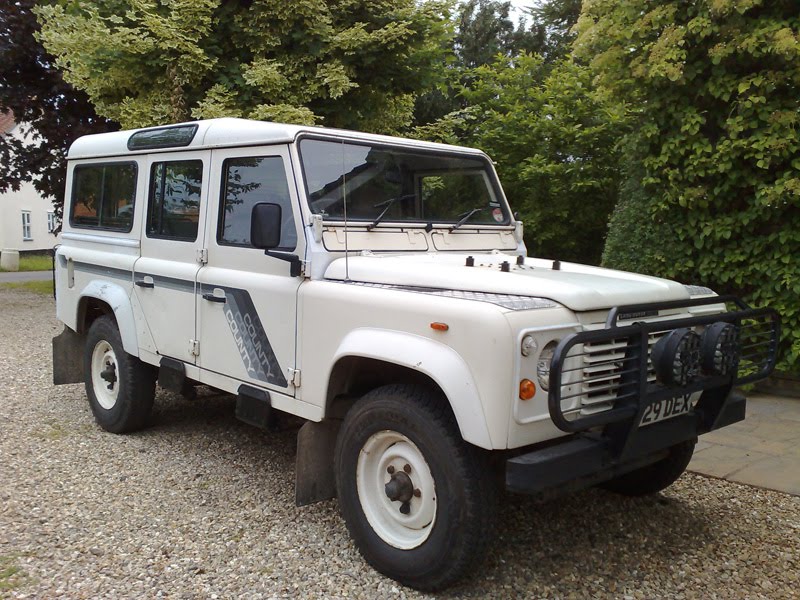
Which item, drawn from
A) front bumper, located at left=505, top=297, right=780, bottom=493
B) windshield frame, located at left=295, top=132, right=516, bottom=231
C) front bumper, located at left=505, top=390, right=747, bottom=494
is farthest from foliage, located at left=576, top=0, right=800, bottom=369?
front bumper, located at left=505, top=297, right=780, bottom=493

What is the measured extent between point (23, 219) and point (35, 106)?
1626 centimetres

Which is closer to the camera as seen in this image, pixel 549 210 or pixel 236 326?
pixel 236 326

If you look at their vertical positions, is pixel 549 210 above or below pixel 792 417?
above

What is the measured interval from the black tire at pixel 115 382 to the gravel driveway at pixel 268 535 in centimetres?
17

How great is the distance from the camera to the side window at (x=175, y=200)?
457 centimetres

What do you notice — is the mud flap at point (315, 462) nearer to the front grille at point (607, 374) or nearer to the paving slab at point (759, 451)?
the front grille at point (607, 374)

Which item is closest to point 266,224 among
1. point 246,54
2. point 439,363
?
point 439,363

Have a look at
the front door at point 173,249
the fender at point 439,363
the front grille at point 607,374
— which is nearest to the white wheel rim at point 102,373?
the front door at point 173,249

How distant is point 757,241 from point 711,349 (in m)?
3.76

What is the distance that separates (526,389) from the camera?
282 cm

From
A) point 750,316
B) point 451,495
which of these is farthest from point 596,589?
point 750,316

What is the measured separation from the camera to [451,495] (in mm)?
2953

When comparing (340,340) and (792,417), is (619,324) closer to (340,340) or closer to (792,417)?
(340,340)

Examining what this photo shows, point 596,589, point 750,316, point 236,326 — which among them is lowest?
point 596,589
